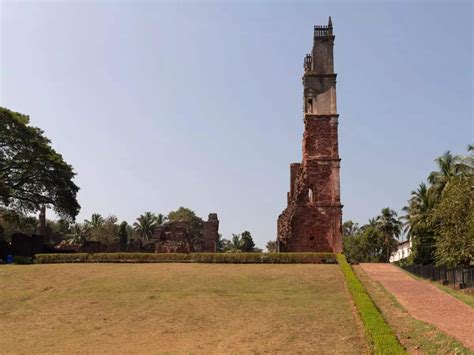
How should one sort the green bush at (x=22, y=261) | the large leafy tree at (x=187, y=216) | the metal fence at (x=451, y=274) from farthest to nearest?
the large leafy tree at (x=187, y=216)
the green bush at (x=22, y=261)
the metal fence at (x=451, y=274)

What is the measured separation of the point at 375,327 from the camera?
34.4 feet

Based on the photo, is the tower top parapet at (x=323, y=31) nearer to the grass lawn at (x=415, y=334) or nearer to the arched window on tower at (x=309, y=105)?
the arched window on tower at (x=309, y=105)

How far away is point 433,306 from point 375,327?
Answer: 17.0 ft

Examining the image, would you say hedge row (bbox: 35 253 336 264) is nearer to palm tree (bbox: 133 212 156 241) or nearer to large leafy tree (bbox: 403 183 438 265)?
large leafy tree (bbox: 403 183 438 265)

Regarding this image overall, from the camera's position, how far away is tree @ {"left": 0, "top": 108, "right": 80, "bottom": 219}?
33156 millimetres

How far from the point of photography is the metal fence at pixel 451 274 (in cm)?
2242

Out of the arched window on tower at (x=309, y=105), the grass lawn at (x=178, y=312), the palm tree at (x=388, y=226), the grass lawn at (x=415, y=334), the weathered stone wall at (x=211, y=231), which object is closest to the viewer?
the grass lawn at (x=415, y=334)

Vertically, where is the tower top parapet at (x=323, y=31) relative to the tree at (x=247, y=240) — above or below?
above

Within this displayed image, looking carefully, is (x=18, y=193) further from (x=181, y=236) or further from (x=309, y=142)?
(x=309, y=142)

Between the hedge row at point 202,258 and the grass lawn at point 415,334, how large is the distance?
1073cm

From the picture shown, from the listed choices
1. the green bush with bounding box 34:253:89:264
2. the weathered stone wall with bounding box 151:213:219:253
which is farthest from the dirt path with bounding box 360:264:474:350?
the green bush with bounding box 34:253:89:264

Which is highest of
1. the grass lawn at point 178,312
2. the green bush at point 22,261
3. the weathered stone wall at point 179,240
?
the weathered stone wall at point 179,240

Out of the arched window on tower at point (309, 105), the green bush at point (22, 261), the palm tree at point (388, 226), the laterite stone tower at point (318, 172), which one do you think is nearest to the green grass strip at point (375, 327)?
the laterite stone tower at point (318, 172)

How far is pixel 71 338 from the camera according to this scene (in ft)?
37.7
